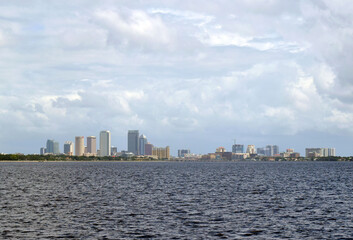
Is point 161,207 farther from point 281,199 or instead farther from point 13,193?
point 13,193

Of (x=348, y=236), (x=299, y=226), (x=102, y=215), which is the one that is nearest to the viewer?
(x=348, y=236)

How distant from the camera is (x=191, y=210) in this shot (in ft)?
193

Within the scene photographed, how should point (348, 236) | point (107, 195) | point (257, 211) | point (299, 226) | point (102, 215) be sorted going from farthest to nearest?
1. point (107, 195)
2. point (257, 211)
3. point (102, 215)
4. point (299, 226)
5. point (348, 236)

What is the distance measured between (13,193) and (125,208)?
30.2 metres

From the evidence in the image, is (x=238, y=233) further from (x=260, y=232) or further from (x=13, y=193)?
(x=13, y=193)

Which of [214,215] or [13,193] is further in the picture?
[13,193]

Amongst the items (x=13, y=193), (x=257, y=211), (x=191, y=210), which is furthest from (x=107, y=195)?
(x=257, y=211)

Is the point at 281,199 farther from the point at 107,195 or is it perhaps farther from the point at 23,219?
the point at 23,219

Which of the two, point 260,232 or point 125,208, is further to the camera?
point 125,208

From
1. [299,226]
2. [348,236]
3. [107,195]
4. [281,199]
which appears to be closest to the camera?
[348,236]

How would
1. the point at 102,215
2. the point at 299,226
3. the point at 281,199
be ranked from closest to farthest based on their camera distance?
the point at 299,226
the point at 102,215
the point at 281,199

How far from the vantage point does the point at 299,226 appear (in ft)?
156

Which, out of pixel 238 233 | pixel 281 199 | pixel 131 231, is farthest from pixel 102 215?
pixel 281 199

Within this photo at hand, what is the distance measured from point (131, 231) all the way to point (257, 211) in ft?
68.4
